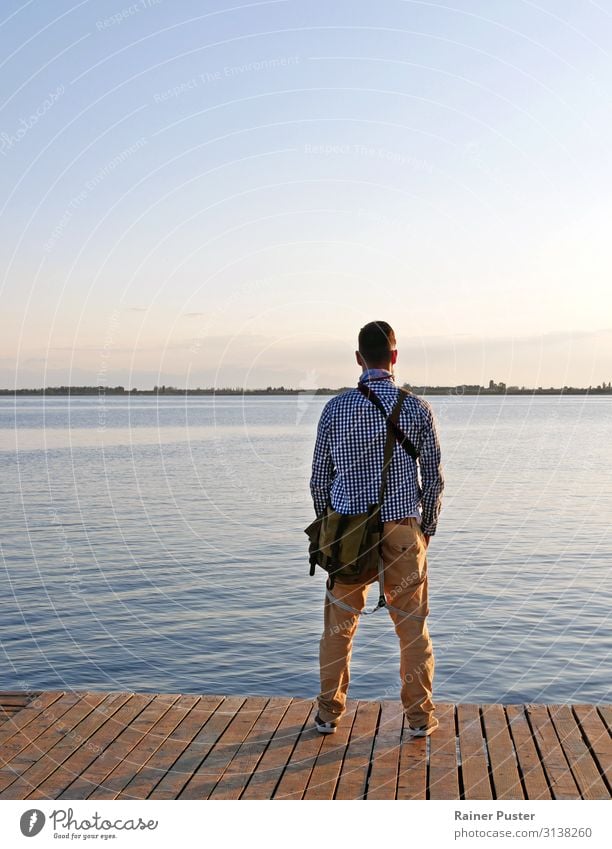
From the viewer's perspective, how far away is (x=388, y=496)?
5570 mm

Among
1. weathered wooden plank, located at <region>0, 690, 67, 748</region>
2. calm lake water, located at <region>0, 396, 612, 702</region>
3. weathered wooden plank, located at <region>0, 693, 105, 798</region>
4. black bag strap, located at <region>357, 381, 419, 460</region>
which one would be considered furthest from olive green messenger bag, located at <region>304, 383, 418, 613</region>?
calm lake water, located at <region>0, 396, 612, 702</region>

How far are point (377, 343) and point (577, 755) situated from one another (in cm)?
259

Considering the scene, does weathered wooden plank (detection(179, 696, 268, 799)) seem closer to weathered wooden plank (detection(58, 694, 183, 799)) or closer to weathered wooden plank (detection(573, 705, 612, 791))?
weathered wooden plank (detection(58, 694, 183, 799))

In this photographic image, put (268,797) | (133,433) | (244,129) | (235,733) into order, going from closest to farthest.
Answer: (268,797)
(235,733)
(244,129)
(133,433)

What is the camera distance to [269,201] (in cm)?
988

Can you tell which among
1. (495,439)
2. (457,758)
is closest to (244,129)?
(457,758)

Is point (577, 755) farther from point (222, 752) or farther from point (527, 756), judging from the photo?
point (222, 752)

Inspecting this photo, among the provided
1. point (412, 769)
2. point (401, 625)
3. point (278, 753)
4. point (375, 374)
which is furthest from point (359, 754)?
point (375, 374)

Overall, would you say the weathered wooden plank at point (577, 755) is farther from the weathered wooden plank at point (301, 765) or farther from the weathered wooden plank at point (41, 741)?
the weathered wooden plank at point (41, 741)

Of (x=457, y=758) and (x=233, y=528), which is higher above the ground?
(x=457, y=758)

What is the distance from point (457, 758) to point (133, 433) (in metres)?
60.9

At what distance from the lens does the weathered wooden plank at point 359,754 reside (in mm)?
4988

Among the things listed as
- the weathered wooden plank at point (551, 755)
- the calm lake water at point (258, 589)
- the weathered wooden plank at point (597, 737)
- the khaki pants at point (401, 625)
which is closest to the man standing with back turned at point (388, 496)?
the khaki pants at point (401, 625)

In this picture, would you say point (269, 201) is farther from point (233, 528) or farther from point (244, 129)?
point (233, 528)
